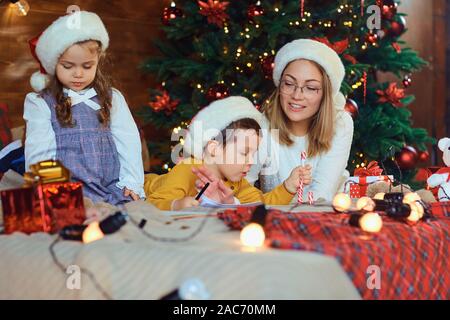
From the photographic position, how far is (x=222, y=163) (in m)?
2.29

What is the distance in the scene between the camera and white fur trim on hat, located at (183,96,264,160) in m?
2.37

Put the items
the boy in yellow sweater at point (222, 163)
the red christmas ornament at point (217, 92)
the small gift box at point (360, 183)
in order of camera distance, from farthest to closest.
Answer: the red christmas ornament at point (217, 92), the small gift box at point (360, 183), the boy in yellow sweater at point (222, 163)

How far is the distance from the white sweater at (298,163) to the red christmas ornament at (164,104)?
122 cm

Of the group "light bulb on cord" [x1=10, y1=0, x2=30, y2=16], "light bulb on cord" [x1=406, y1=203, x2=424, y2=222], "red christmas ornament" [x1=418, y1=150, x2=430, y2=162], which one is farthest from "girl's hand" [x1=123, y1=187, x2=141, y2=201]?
"red christmas ornament" [x1=418, y1=150, x2=430, y2=162]

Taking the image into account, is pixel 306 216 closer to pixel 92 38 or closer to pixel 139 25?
pixel 92 38

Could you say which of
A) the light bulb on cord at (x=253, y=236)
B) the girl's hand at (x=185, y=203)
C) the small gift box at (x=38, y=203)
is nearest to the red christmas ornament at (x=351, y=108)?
the girl's hand at (x=185, y=203)

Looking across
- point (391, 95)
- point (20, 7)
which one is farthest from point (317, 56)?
point (20, 7)

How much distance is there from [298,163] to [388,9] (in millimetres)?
1576

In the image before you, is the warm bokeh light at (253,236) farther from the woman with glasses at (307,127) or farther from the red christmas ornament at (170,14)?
the red christmas ornament at (170,14)

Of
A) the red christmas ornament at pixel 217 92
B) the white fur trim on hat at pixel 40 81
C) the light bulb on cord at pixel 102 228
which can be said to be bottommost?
the light bulb on cord at pixel 102 228

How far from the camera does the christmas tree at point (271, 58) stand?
368 centimetres

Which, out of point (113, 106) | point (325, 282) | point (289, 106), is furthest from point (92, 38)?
point (325, 282)

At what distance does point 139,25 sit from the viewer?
14.3 ft

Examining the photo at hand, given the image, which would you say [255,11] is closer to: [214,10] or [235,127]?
[214,10]
